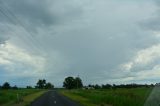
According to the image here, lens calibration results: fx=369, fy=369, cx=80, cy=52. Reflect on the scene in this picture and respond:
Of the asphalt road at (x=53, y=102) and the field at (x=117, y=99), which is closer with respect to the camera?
the field at (x=117, y=99)

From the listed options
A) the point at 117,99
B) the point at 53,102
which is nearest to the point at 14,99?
the point at 53,102

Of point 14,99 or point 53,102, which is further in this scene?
point 14,99

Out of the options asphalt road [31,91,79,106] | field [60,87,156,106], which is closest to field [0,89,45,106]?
asphalt road [31,91,79,106]

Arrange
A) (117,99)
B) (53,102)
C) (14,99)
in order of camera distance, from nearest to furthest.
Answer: (117,99) → (53,102) → (14,99)

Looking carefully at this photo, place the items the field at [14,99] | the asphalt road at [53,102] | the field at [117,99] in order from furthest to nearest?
the field at [14,99] < the asphalt road at [53,102] < the field at [117,99]

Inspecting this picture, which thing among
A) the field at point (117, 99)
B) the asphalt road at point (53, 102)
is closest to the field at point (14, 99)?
the asphalt road at point (53, 102)

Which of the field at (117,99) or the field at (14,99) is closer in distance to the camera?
the field at (117,99)

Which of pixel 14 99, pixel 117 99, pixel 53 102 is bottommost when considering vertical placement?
pixel 117 99

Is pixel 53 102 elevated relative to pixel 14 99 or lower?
lower

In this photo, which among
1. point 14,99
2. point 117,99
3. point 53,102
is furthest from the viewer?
point 14,99

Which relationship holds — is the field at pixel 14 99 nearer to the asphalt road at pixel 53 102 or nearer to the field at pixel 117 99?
the asphalt road at pixel 53 102

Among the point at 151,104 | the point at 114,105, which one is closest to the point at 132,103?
the point at 114,105

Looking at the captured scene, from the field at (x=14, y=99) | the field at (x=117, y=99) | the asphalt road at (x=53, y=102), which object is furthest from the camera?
the field at (x=14, y=99)

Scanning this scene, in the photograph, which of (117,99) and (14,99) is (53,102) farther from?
(14,99)
